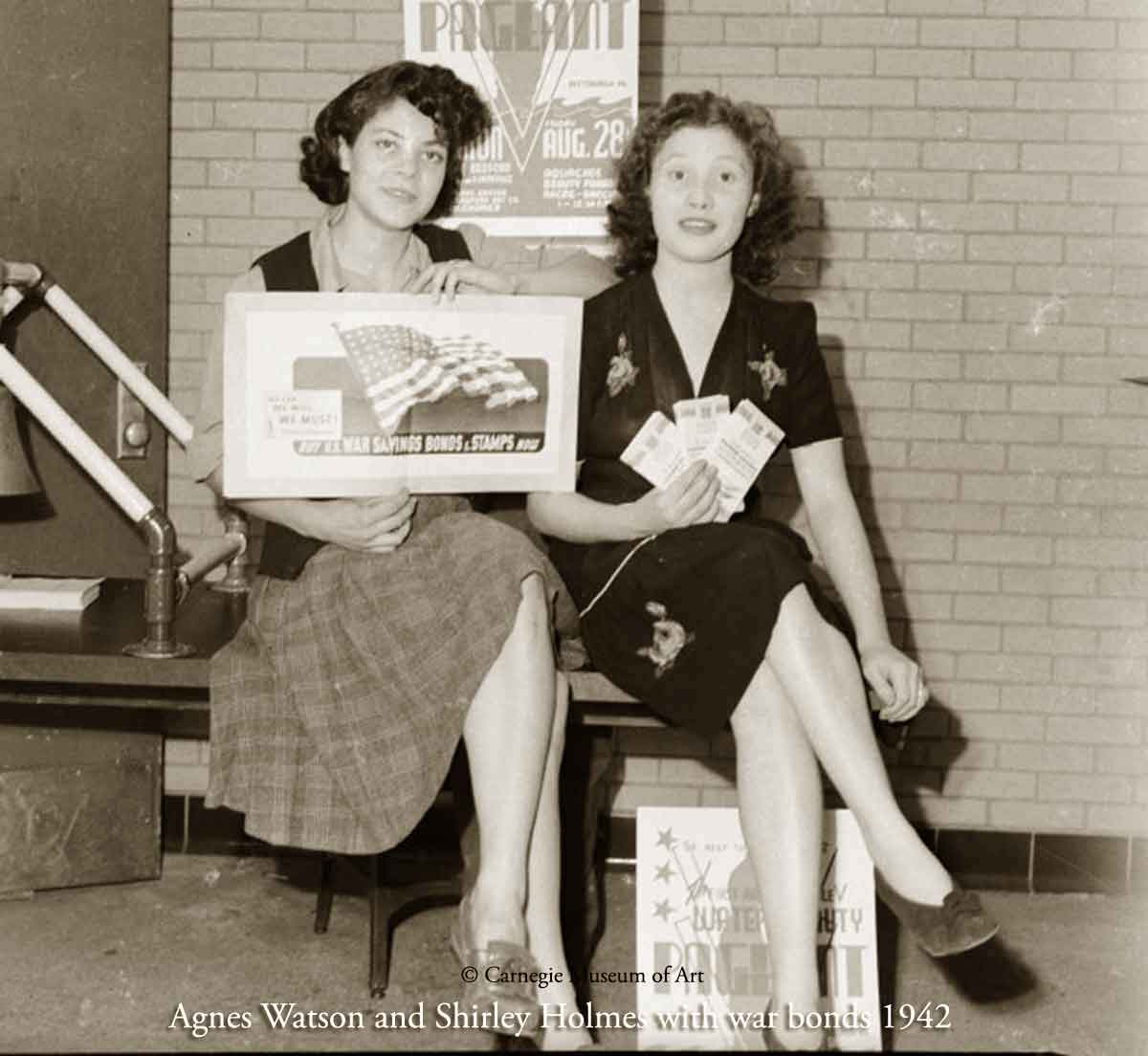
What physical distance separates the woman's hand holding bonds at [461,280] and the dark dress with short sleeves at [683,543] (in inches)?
7.7

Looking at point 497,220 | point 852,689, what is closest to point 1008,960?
point 852,689

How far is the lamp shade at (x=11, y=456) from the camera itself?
466cm

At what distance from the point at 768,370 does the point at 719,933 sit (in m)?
1.20

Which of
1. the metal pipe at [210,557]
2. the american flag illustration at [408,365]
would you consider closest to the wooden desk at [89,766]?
the metal pipe at [210,557]

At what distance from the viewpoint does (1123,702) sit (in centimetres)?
531

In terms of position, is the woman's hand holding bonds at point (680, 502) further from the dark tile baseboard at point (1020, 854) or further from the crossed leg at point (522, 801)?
the dark tile baseboard at point (1020, 854)

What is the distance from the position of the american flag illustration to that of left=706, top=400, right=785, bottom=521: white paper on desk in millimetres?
484

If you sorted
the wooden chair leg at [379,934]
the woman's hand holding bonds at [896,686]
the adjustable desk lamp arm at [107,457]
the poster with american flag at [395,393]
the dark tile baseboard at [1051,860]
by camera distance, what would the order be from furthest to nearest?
the dark tile baseboard at [1051,860]
the wooden chair leg at [379,934]
the adjustable desk lamp arm at [107,457]
the poster with american flag at [395,393]
the woman's hand holding bonds at [896,686]

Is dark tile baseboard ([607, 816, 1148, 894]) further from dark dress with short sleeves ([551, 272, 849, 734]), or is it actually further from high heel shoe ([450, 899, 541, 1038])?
high heel shoe ([450, 899, 541, 1038])

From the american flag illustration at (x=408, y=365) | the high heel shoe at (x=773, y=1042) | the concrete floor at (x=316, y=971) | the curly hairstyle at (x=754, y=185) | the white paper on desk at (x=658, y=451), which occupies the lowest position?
the concrete floor at (x=316, y=971)

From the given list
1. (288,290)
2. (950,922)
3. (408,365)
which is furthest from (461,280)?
(950,922)

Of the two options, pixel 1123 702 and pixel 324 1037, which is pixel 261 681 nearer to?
pixel 324 1037

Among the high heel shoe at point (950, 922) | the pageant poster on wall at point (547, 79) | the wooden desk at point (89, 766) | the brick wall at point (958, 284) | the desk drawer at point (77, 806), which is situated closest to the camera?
the high heel shoe at point (950, 922)

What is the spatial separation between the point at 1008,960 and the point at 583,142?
233cm
